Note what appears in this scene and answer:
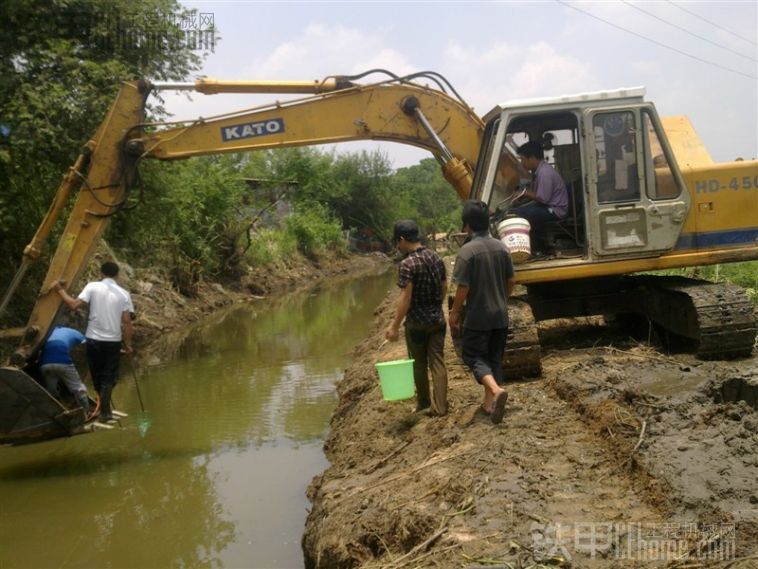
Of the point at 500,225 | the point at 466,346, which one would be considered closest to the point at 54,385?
the point at 466,346

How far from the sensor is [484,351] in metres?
5.96

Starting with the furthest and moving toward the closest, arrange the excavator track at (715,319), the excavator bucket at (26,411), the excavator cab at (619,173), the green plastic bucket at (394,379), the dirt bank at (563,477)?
the excavator cab at (619,173), the excavator bucket at (26,411), the excavator track at (715,319), the green plastic bucket at (394,379), the dirt bank at (563,477)

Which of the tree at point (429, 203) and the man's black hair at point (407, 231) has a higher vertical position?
the tree at point (429, 203)

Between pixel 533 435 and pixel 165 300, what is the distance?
14.1m

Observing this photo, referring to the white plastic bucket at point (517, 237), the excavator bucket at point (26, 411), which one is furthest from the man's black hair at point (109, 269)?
the white plastic bucket at point (517, 237)

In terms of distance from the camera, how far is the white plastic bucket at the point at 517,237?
22.4 feet

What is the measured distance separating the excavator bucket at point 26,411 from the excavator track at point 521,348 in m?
4.17

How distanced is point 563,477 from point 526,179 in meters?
3.78

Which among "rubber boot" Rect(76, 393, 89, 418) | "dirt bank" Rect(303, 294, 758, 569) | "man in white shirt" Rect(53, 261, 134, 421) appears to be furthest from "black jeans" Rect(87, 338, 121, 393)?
"dirt bank" Rect(303, 294, 758, 569)

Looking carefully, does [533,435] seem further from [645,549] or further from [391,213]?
[391,213]

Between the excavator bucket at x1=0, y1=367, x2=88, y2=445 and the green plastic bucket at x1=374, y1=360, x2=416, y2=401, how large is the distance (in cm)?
318

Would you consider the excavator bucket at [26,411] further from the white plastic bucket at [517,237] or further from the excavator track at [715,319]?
the excavator track at [715,319]

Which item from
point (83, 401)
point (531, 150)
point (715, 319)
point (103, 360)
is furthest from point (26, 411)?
point (715, 319)

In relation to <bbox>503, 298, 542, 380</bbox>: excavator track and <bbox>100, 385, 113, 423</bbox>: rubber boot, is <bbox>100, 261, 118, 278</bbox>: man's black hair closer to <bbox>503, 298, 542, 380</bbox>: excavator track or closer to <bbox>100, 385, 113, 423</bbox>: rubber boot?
<bbox>100, 385, 113, 423</bbox>: rubber boot
